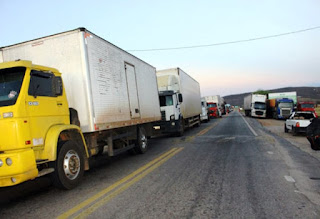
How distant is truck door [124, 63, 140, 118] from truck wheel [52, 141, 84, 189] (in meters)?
3.30

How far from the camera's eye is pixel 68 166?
5.31 meters

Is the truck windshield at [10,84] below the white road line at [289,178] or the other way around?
the other way around

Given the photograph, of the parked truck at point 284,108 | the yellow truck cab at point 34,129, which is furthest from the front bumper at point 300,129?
the parked truck at point 284,108

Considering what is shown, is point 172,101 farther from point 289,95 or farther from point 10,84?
point 289,95

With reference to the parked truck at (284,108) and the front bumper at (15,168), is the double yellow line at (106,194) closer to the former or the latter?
the front bumper at (15,168)

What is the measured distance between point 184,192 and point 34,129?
2.98 metres

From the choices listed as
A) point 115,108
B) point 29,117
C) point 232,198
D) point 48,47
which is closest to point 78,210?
point 29,117

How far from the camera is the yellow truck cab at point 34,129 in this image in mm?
4387

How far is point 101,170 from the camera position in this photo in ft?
24.0

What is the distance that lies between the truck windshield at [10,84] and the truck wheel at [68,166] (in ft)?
4.31

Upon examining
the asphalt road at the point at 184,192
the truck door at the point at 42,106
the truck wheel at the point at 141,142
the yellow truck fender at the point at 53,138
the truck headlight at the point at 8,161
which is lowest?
the asphalt road at the point at 184,192

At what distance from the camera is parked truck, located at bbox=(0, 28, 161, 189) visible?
4.46 meters

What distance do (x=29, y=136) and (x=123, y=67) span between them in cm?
437

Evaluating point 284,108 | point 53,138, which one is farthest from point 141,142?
point 284,108
